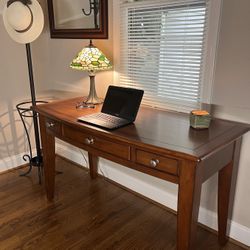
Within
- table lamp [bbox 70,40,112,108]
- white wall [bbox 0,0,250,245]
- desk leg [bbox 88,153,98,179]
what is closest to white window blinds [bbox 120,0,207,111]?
white wall [bbox 0,0,250,245]

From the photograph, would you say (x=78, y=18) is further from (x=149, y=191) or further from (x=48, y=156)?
(x=149, y=191)

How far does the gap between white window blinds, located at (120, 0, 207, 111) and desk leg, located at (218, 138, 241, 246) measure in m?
0.46

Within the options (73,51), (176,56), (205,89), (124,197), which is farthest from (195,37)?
(124,197)

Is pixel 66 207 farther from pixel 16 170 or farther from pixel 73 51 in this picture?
pixel 73 51

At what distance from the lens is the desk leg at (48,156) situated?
1.99 meters

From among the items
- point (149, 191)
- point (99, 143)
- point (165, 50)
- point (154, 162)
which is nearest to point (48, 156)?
point (99, 143)

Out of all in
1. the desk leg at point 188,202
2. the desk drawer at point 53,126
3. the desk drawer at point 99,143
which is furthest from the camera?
the desk drawer at point 53,126

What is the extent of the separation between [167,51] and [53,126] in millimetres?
952

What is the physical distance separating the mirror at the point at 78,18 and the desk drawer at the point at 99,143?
35.5 inches

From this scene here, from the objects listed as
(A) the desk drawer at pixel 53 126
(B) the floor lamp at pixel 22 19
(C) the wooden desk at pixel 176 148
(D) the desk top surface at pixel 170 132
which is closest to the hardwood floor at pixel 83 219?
(C) the wooden desk at pixel 176 148

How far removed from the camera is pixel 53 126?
6.05 feet

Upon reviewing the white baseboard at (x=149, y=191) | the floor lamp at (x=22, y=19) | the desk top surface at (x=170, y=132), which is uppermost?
the floor lamp at (x=22, y=19)

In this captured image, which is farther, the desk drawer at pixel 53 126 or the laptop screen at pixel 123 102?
the desk drawer at pixel 53 126

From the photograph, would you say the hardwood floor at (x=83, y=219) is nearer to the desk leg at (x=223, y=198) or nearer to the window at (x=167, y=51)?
the desk leg at (x=223, y=198)
